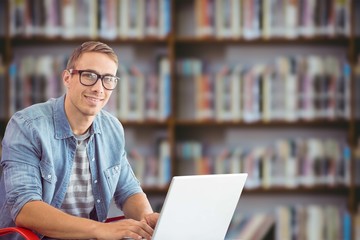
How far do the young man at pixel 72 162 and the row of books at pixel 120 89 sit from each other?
2118 mm

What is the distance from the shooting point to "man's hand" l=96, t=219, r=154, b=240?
2.08 m

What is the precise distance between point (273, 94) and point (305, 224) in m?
0.84

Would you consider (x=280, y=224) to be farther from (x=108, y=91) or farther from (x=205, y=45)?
(x=108, y=91)

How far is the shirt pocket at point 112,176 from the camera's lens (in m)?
2.49

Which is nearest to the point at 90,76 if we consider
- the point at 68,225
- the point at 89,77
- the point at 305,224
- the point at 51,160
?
the point at 89,77

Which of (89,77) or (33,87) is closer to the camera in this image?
(89,77)

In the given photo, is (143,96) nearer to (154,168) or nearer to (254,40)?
(154,168)

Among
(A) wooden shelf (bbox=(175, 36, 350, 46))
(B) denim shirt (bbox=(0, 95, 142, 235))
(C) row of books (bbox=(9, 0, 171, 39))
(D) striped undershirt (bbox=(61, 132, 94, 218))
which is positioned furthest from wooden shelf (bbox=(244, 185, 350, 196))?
(D) striped undershirt (bbox=(61, 132, 94, 218))

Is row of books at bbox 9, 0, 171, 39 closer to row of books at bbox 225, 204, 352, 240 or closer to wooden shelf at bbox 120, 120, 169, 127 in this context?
wooden shelf at bbox 120, 120, 169, 127

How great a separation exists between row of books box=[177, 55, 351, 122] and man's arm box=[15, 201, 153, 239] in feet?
8.63

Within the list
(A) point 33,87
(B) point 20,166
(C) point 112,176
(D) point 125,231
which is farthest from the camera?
(A) point 33,87

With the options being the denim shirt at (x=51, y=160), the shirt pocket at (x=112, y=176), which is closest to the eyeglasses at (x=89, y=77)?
the denim shirt at (x=51, y=160)

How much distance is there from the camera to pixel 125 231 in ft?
6.83

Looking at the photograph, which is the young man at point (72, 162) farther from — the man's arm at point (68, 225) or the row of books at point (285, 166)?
the row of books at point (285, 166)
